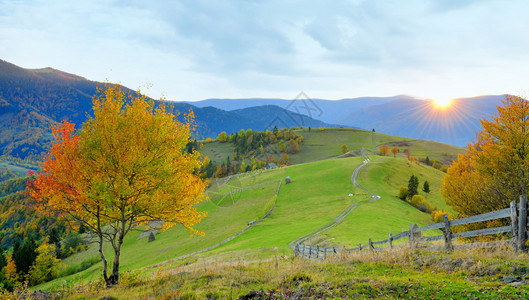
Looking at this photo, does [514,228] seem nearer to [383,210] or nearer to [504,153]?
[504,153]

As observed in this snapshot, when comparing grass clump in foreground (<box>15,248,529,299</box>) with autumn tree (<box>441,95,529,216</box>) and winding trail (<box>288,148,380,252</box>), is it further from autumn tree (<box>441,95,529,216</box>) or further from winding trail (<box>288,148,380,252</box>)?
autumn tree (<box>441,95,529,216</box>)

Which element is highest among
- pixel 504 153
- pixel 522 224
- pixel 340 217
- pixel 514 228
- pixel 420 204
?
pixel 504 153

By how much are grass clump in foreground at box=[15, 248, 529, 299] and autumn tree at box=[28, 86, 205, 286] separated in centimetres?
480

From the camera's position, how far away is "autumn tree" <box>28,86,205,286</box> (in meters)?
18.8

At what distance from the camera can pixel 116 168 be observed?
19172 millimetres

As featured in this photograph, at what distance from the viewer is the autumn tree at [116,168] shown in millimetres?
18781

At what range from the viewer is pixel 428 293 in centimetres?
1062

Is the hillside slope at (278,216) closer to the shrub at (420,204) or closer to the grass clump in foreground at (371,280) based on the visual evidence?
the shrub at (420,204)

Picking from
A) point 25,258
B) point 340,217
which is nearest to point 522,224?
point 340,217

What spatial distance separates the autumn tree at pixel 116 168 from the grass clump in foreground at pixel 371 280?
480 cm

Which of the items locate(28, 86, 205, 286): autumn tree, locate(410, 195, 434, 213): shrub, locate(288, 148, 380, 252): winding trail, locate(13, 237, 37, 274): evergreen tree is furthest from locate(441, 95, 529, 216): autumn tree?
locate(13, 237, 37, 274): evergreen tree

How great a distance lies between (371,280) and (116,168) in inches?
641

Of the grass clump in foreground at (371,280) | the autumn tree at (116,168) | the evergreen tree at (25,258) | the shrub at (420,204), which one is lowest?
the evergreen tree at (25,258)

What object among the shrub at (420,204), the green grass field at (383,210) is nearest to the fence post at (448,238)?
the green grass field at (383,210)
